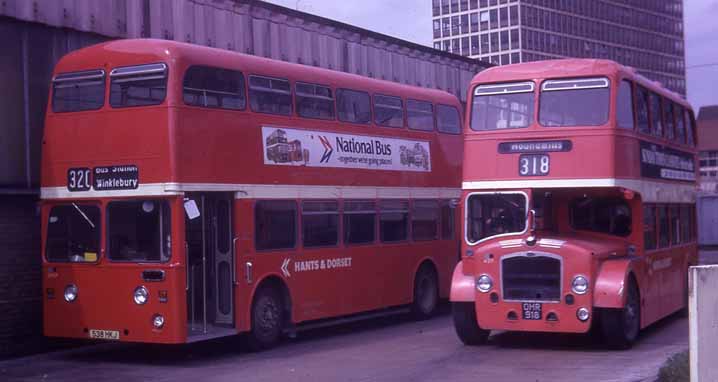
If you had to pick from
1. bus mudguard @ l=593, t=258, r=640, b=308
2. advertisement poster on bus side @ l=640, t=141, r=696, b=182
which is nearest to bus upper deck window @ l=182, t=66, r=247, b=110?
bus mudguard @ l=593, t=258, r=640, b=308

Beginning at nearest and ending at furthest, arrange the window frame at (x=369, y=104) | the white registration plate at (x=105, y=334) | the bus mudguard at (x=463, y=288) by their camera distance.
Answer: the white registration plate at (x=105, y=334) < the bus mudguard at (x=463, y=288) < the window frame at (x=369, y=104)

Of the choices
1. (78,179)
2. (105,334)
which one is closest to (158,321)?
(105,334)

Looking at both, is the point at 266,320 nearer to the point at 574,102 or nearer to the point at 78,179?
A: the point at 78,179

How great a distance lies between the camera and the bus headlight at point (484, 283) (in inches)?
597

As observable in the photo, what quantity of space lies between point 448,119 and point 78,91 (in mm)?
8932

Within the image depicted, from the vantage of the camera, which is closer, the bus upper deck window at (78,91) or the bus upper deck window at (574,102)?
the bus upper deck window at (78,91)

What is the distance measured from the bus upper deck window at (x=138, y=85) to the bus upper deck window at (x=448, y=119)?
8.16 metres

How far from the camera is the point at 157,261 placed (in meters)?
14.3

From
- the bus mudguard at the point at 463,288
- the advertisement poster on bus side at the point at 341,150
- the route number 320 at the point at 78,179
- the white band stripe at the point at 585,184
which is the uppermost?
the advertisement poster on bus side at the point at 341,150

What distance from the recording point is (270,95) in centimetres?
1627

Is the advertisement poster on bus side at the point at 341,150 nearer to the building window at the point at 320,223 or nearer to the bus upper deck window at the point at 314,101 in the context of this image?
the bus upper deck window at the point at 314,101

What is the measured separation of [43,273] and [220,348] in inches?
120

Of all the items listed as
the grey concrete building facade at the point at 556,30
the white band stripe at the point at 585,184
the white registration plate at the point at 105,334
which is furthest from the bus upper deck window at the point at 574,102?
the grey concrete building facade at the point at 556,30

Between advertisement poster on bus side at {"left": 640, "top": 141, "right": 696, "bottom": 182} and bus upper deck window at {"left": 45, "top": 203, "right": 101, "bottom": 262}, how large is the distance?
820cm
